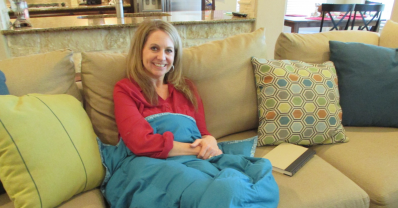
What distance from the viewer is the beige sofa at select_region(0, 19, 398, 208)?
1.12m

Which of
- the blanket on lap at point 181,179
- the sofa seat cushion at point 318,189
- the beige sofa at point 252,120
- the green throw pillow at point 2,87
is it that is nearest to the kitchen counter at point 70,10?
the beige sofa at point 252,120

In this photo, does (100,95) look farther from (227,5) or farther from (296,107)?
(227,5)

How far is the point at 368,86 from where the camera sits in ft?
5.20

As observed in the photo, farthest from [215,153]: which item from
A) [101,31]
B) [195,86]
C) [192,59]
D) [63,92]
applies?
[101,31]

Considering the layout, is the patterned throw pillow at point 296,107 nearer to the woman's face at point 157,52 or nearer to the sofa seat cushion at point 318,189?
the sofa seat cushion at point 318,189

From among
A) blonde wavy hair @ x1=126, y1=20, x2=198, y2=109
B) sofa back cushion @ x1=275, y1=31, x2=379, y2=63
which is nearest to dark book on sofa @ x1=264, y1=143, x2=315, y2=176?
blonde wavy hair @ x1=126, y1=20, x2=198, y2=109

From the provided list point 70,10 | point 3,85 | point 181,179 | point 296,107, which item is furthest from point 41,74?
point 70,10

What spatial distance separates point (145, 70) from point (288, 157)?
0.78 meters

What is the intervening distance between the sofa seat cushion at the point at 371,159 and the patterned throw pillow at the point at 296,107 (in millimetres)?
83

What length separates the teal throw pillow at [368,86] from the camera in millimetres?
1585

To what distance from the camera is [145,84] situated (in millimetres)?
1276

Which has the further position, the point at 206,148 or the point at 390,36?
the point at 390,36

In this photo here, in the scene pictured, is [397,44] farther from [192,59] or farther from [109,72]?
[109,72]

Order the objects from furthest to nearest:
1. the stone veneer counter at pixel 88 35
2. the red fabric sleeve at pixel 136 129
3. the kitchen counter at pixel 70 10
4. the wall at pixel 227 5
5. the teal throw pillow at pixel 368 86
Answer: the wall at pixel 227 5 < the kitchen counter at pixel 70 10 < the stone veneer counter at pixel 88 35 < the teal throw pillow at pixel 368 86 < the red fabric sleeve at pixel 136 129
